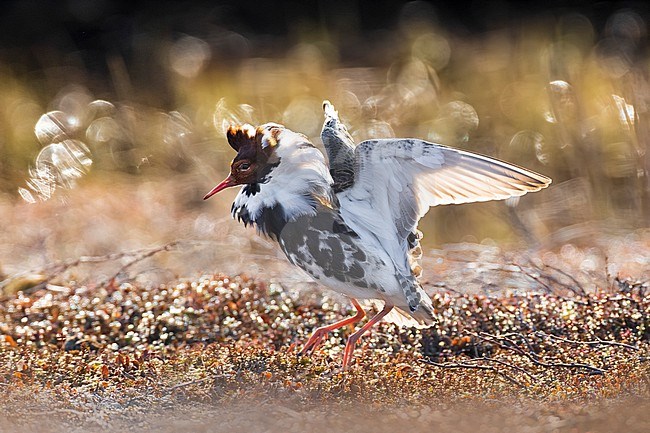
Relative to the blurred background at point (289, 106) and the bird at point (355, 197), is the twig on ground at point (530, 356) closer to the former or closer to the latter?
the bird at point (355, 197)

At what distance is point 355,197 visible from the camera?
89.8 inches

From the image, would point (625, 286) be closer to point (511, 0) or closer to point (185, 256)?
point (185, 256)

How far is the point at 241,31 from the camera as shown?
238 inches

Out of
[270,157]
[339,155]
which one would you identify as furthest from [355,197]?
[270,157]

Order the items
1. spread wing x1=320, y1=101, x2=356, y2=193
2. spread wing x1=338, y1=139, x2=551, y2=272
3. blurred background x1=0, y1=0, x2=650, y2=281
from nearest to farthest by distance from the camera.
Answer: spread wing x1=338, y1=139, x2=551, y2=272 < spread wing x1=320, y1=101, x2=356, y2=193 < blurred background x1=0, y1=0, x2=650, y2=281

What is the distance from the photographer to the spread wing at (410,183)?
7.11 feet

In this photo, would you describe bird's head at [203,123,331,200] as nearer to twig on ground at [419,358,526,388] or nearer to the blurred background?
twig on ground at [419,358,526,388]

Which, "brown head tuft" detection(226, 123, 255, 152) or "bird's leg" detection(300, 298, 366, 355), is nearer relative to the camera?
"brown head tuft" detection(226, 123, 255, 152)

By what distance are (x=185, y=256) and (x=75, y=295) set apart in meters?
0.71

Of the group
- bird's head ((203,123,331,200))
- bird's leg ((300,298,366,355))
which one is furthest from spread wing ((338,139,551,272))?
bird's leg ((300,298,366,355))

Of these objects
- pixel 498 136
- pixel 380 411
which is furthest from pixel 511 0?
pixel 380 411

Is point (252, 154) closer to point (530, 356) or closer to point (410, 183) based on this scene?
point (410, 183)

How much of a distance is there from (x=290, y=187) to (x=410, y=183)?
→ 0.30 m

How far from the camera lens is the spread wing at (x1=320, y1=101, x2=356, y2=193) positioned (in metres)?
2.28
